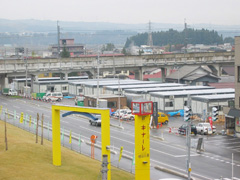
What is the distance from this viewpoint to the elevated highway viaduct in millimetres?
85625

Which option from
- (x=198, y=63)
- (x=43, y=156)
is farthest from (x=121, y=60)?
(x=43, y=156)

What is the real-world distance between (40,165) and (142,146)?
600 cm

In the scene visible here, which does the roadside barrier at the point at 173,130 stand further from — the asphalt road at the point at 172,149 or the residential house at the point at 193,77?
the residential house at the point at 193,77

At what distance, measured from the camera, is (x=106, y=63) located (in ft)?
303

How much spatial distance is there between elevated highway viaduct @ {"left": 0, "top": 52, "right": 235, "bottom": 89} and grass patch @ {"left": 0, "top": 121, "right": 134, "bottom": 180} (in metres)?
51.7

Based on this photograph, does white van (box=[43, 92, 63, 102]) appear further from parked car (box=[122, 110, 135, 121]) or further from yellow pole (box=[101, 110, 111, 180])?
yellow pole (box=[101, 110, 111, 180])

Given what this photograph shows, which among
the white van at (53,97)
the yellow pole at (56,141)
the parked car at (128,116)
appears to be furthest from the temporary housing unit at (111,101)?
the yellow pole at (56,141)

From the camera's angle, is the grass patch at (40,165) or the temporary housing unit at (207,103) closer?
the grass patch at (40,165)

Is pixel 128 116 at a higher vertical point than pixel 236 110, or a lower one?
lower

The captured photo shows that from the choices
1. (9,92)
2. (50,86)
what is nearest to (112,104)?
(50,86)

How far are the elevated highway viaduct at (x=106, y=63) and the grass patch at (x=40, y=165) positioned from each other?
51.7m

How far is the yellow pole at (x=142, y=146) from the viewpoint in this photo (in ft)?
81.6

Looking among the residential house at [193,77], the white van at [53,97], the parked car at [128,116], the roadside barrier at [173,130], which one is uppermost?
the residential house at [193,77]

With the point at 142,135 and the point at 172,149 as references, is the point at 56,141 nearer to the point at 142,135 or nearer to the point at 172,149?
the point at 142,135
